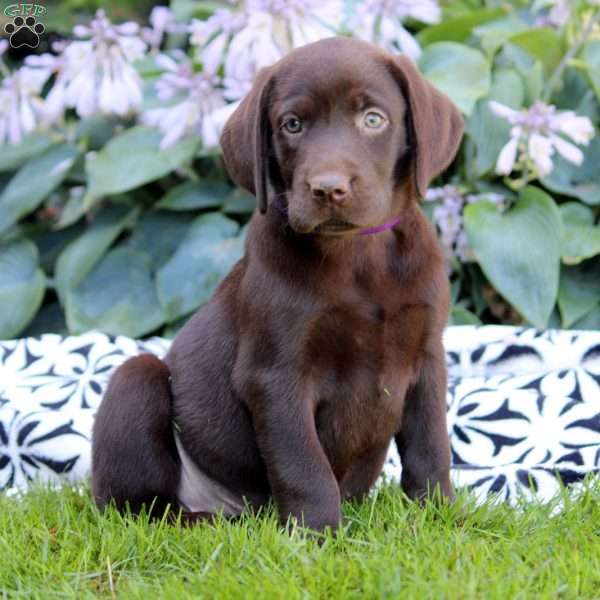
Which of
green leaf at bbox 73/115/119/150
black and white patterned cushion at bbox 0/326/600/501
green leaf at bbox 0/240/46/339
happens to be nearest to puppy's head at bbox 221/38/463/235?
black and white patterned cushion at bbox 0/326/600/501

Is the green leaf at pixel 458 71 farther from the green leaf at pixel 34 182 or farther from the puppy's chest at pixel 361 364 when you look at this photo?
the puppy's chest at pixel 361 364

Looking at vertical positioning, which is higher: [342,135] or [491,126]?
[342,135]

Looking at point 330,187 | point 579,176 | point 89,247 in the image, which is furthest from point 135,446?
point 579,176

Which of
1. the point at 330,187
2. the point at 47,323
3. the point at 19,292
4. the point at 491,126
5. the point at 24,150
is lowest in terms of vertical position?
the point at 47,323

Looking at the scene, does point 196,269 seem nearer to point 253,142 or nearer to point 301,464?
point 253,142

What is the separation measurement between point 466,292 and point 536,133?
912 mm

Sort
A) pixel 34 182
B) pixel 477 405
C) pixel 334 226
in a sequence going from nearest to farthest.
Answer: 1. pixel 334 226
2. pixel 477 405
3. pixel 34 182

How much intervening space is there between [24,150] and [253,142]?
328 centimetres

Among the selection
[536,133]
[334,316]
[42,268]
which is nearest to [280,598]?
[334,316]

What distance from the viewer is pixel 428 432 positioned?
280cm

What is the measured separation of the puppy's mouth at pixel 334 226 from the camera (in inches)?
96.0

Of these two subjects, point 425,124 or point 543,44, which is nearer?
point 425,124

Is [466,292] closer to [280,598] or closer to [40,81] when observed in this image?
[40,81]

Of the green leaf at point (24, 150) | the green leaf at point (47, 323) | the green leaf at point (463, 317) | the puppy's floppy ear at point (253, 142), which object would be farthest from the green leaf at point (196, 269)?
the puppy's floppy ear at point (253, 142)
